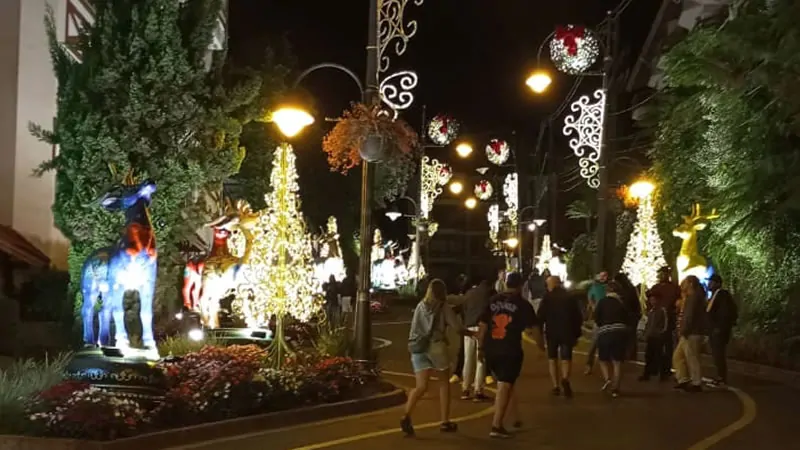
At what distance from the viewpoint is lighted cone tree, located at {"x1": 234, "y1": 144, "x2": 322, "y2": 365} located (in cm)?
1535

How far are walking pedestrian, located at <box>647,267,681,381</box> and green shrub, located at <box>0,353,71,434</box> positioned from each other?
408 inches

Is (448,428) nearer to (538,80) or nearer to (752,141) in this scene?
Result: (538,80)

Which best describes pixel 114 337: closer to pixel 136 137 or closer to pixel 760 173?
pixel 136 137

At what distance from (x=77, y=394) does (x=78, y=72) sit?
9475mm

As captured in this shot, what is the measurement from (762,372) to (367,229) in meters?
9.44

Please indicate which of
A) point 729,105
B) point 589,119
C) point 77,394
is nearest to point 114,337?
point 77,394

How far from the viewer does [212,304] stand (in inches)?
786

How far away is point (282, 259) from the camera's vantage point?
50.4ft

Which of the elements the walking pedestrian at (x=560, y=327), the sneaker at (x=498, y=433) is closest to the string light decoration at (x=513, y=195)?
the walking pedestrian at (x=560, y=327)

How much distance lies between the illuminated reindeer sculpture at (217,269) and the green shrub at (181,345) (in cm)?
245

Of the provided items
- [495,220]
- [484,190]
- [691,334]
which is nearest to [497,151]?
[484,190]

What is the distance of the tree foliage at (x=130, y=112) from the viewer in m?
18.7

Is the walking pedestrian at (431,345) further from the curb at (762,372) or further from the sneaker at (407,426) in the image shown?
the curb at (762,372)

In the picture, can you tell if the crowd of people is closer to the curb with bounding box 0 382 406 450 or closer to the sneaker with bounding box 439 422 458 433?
the sneaker with bounding box 439 422 458 433
